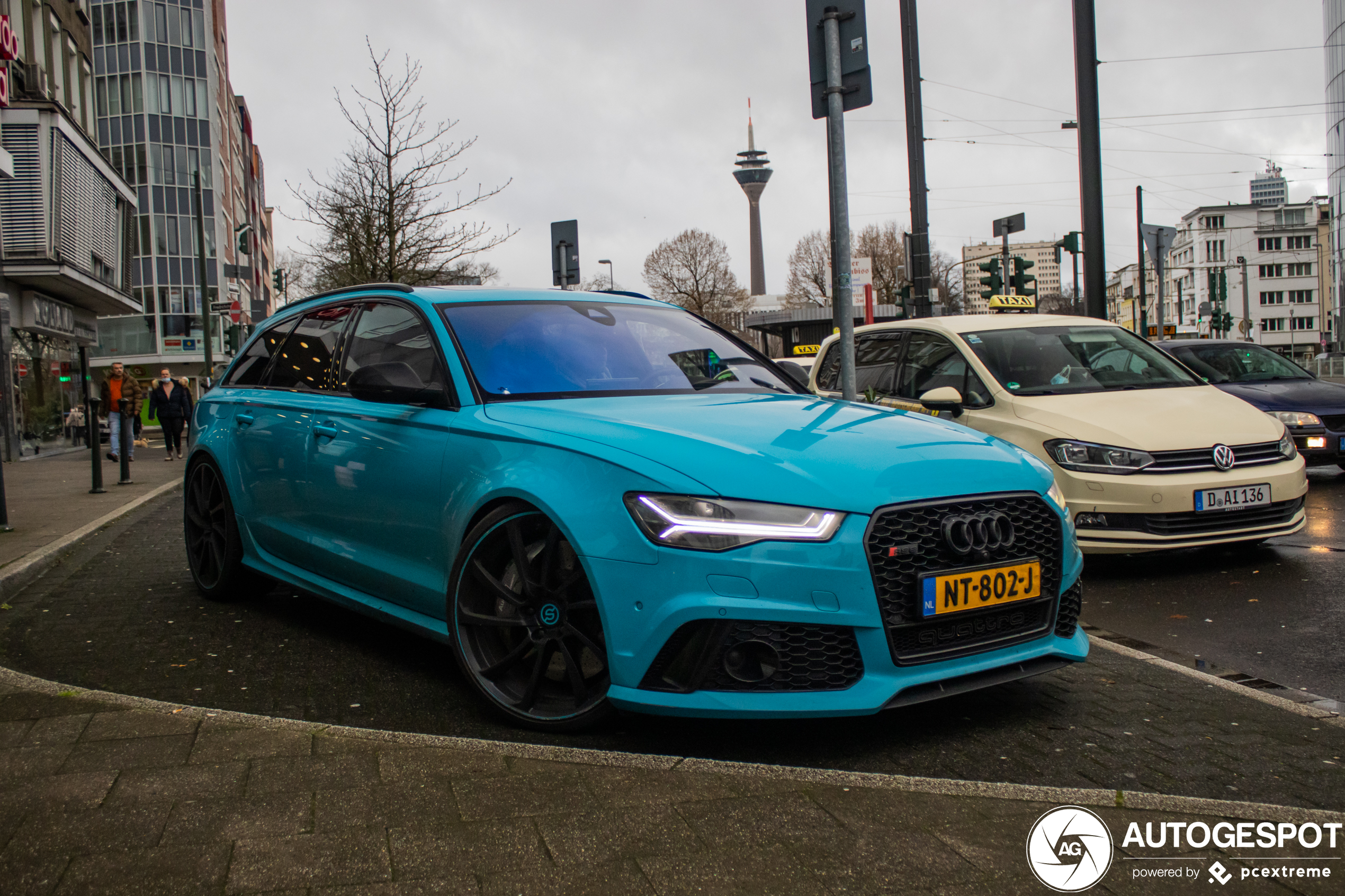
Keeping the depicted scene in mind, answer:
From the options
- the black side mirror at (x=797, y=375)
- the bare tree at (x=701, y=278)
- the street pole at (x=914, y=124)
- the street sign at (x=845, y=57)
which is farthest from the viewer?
the bare tree at (x=701, y=278)

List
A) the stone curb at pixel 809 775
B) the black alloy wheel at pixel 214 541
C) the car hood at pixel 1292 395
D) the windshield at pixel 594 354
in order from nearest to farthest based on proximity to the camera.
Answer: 1. the stone curb at pixel 809 775
2. the windshield at pixel 594 354
3. the black alloy wheel at pixel 214 541
4. the car hood at pixel 1292 395

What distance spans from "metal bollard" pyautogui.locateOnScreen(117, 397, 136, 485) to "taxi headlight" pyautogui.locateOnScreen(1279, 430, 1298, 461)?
508 inches

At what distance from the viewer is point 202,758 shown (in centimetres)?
325

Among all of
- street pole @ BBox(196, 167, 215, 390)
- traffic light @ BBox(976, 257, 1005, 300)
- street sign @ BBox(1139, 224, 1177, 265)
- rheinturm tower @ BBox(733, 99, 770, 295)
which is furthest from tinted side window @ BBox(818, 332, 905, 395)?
rheinturm tower @ BBox(733, 99, 770, 295)

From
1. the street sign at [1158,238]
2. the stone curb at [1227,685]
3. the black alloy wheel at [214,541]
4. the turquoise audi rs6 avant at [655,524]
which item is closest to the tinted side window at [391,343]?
the turquoise audi rs6 avant at [655,524]

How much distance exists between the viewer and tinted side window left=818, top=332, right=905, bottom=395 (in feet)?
28.2

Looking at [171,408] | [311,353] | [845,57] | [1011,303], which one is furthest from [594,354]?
[171,408]

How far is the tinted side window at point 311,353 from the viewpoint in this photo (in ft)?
16.8

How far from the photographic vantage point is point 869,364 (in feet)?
29.4

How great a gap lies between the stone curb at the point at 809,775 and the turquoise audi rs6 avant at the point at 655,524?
6.2 inches

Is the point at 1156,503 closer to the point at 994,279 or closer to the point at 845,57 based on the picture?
the point at 845,57

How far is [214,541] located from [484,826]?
3713mm

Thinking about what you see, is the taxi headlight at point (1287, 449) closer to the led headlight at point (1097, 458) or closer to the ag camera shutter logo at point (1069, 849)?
the led headlight at point (1097, 458)

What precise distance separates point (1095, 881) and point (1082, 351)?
5895 mm
